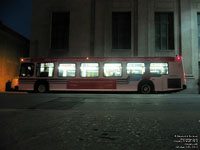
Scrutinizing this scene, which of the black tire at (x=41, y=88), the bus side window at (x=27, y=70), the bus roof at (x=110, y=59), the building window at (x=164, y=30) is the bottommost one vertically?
the black tire at (x=41, y=88)

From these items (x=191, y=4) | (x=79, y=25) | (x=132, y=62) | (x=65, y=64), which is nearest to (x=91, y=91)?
(x=65, y=64)

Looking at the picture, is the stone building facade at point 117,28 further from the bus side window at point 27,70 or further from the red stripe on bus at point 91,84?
the red stripe on bus at point 91,84

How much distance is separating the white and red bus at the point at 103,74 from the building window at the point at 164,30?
715 centimetres

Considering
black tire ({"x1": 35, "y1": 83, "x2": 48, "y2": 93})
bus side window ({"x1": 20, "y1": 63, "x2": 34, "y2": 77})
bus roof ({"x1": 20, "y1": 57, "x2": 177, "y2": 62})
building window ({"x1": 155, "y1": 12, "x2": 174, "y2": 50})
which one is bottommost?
black tire ({"x1": 35, "y1": 83, "x2": 48, "y2": 93})

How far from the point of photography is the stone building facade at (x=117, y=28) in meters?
19.8

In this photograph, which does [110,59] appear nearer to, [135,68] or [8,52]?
[135,68]

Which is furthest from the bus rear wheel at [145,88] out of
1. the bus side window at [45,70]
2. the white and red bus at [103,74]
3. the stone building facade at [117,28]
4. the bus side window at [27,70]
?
the bus side window at [27,70]

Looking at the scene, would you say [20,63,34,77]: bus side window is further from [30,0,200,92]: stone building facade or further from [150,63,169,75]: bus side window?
[150,63,169,75]: bus side window

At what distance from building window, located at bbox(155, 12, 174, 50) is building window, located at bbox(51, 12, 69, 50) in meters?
10.7

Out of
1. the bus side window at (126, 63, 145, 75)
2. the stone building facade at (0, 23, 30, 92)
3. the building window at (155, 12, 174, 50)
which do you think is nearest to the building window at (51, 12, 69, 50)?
the stone building facade at (0, 23, 30, 92)

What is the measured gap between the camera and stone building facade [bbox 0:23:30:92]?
62.3 feet

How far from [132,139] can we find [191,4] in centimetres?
2181

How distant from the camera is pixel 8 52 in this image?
20.0m

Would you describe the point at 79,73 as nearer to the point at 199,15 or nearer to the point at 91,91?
the point at 91,91
